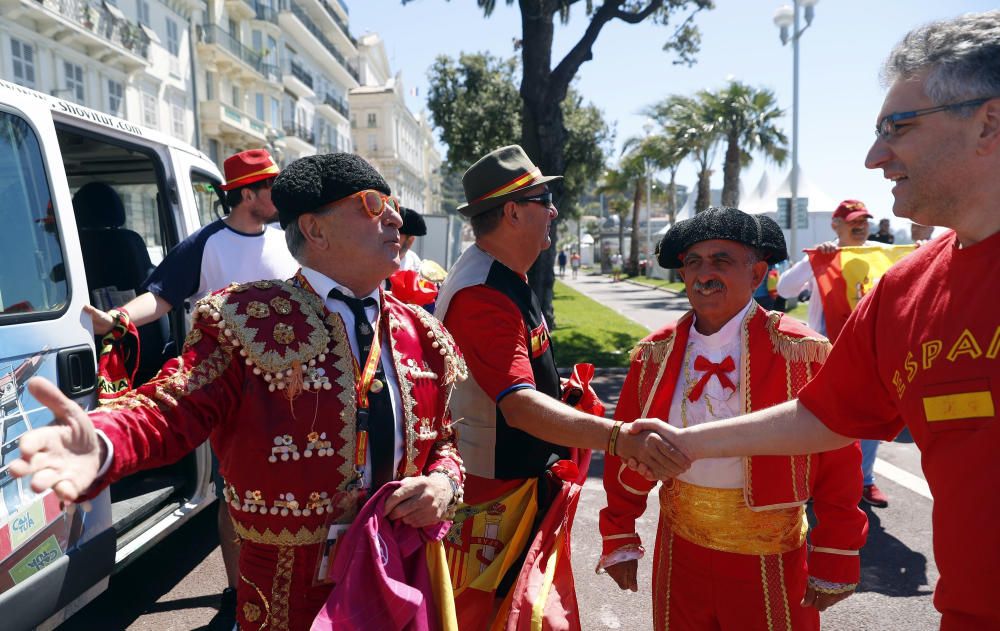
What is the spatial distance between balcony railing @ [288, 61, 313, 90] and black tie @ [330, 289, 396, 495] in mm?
47603

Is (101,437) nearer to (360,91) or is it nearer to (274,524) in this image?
(274,524)

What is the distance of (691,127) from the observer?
27.5m

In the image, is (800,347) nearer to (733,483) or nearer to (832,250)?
(733,483)

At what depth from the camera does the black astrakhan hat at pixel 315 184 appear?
1889mm

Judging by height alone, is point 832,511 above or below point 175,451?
below

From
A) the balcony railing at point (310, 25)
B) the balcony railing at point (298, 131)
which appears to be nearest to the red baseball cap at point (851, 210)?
the balcony railing at point (298, 131)

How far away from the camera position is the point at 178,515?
381 cm

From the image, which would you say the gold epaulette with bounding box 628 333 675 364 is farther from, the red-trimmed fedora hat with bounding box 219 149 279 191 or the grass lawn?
the grass lawn

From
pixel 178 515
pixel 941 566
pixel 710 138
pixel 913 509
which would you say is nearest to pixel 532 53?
pixel 913 509

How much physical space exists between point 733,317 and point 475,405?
1.00m

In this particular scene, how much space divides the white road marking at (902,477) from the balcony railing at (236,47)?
35.3 m

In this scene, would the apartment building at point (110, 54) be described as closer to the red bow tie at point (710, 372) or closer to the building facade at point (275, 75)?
the building facade at point (275, 75)

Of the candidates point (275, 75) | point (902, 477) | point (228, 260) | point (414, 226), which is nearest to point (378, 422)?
point (228, 260)

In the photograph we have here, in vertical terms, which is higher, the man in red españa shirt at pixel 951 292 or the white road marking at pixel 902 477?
the man in red españa shirt at pixel 951 292
